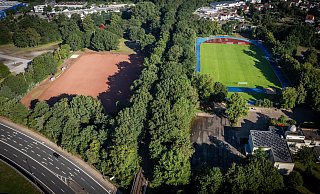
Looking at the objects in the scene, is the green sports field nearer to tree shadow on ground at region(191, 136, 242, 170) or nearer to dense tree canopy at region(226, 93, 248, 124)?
dense tree canopy at region(226, 93, 248, 124)

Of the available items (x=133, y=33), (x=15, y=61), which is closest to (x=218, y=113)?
(x=133, y=33)

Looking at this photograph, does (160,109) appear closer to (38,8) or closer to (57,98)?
(57,98)

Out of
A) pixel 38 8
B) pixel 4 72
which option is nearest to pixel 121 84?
pixel 4 72

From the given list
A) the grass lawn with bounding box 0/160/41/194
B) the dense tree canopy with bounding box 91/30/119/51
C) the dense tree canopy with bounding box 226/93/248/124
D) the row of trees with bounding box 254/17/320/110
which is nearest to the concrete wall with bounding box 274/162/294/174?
the dense tree canopy with bounding box 226/93/248/124

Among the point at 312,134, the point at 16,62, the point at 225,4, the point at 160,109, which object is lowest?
the point at 312,134

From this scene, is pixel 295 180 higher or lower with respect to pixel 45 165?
higher

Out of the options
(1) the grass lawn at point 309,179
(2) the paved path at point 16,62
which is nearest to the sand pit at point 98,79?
(2) the paved path at point 16,62
